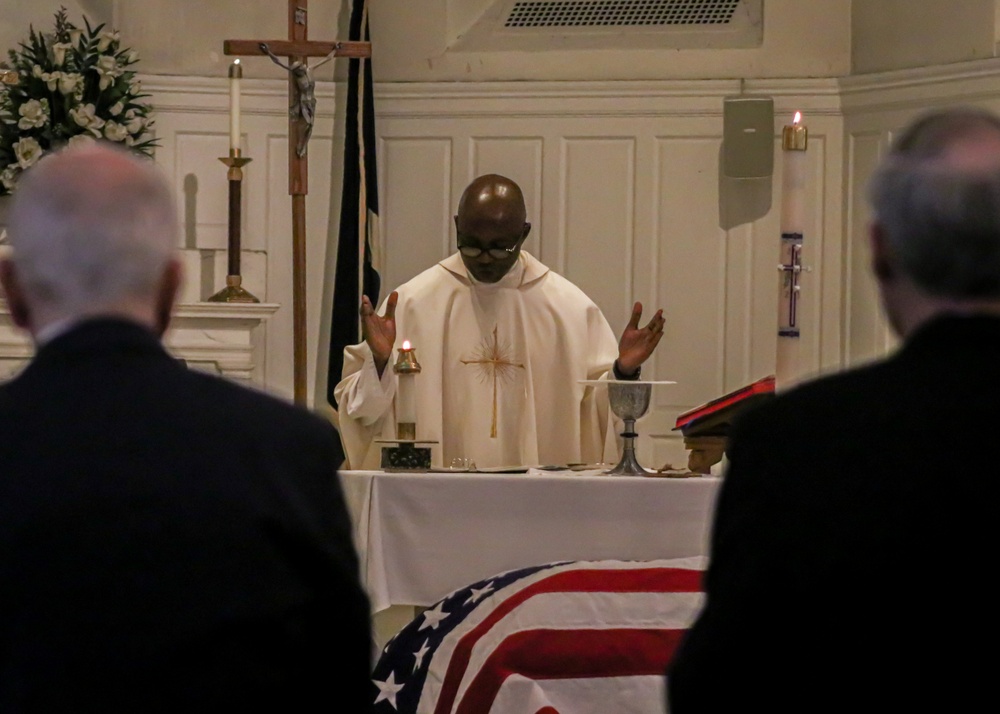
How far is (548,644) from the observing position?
3.42 meters

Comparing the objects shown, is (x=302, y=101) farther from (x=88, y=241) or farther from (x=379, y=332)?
(x=88, y=241)

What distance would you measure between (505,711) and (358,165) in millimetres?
4446

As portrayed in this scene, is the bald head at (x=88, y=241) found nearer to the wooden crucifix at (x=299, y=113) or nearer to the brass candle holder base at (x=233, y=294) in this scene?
the wooden crucifix at (x=299, y=113)

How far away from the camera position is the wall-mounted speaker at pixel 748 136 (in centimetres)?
734

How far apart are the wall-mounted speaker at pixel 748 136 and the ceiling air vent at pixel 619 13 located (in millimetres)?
508

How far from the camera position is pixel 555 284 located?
5691mm

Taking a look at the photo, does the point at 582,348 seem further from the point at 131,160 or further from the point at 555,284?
the point at 131,160

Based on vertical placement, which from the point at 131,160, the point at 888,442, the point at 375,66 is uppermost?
the point at 375,66

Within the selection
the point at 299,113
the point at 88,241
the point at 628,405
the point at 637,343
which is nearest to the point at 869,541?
the point at 88,241

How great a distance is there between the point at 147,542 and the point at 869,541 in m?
0.82

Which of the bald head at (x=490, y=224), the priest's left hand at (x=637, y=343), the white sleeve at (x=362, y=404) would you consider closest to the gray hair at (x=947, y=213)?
the priest's left hand at (x=637, y=343)

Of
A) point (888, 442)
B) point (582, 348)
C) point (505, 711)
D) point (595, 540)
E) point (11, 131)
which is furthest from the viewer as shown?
point (11, 131)

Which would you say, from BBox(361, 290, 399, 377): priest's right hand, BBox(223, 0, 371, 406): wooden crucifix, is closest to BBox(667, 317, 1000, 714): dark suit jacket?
BBox(361, 290, 399, 377): priest's right hand

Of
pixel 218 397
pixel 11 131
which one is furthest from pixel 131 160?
pixel 11 131
